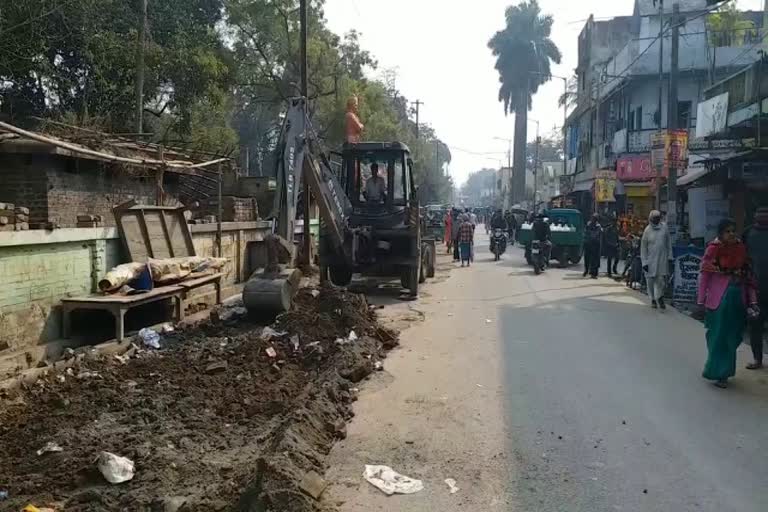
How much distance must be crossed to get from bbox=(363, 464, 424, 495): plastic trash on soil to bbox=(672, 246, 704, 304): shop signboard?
393 inches

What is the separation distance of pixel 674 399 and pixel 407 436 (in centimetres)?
288

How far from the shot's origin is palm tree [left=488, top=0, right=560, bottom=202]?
60.4 m

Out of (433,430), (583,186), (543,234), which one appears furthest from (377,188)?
(583,186)

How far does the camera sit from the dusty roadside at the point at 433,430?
4334 mm

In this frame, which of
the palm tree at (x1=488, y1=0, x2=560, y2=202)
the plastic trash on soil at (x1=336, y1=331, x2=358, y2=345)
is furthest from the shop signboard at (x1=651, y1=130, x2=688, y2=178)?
the palm tree at (x1=488, y1=0, x2=560, y2=202)

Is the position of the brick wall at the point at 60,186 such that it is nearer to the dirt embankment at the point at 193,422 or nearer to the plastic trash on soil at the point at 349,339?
the dirt embankment at the point at 193,422

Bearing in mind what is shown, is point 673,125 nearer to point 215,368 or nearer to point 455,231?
point 455,231

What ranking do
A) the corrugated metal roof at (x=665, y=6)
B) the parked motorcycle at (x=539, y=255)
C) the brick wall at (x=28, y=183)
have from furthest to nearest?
the corrugated metal roof at (x=665, y=6)
the parked motorcycle at (x=539, y=255)
the brick wall at (x=28, y=183)

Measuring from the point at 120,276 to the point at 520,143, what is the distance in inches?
2254

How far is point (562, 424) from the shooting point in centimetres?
573

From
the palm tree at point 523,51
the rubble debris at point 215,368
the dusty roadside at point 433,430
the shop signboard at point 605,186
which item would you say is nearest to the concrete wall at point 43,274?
the rubble debris at point 215,368

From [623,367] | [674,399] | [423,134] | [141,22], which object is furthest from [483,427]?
[423,134]

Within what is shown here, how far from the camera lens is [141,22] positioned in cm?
1673

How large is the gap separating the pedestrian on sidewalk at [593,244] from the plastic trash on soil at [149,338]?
497 inches
